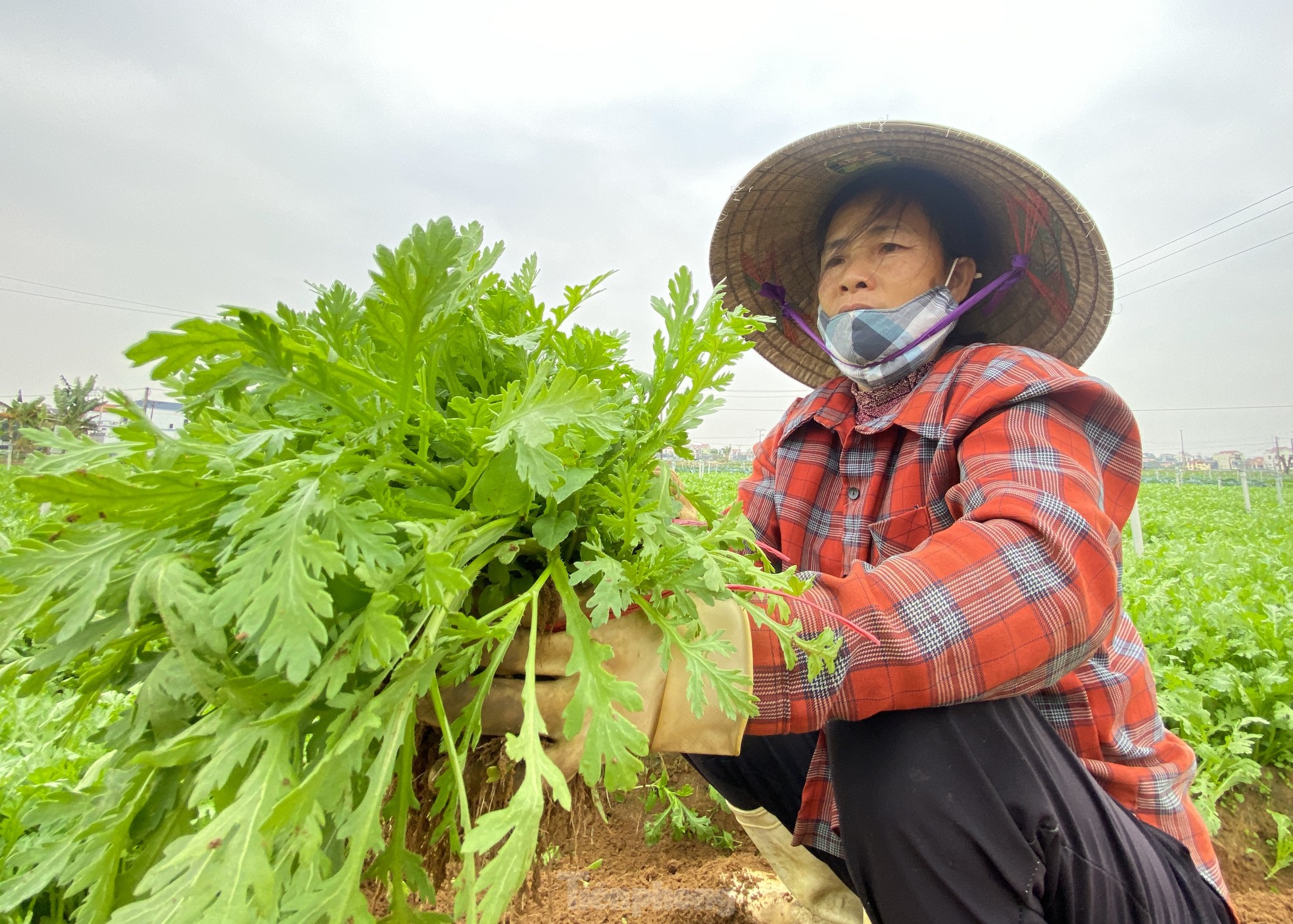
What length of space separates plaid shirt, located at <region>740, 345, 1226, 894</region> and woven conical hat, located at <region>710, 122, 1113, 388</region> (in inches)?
19.7

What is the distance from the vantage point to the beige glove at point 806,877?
5.57ft

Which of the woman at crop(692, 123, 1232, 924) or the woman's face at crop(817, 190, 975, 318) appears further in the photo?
the woman's face at crop(817, 190, 975, 318)

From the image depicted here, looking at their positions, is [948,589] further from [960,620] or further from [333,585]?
[333,585]

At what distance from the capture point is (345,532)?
2.14 feet

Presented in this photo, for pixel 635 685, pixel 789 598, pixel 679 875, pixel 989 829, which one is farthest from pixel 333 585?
pixel 679 875

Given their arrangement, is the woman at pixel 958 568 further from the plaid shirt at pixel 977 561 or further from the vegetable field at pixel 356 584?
the vegetable field at pixel 356 584

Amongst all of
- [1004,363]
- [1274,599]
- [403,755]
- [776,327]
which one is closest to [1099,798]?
[1004,363]

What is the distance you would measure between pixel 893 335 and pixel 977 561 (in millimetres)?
760

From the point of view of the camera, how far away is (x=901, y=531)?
1.56 metres

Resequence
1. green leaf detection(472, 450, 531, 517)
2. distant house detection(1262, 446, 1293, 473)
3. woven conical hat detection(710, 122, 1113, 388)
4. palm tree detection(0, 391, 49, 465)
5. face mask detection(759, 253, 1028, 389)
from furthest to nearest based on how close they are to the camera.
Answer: distant house detection(1262, 446, 1293, 473)
palm tree detection(0, 391, 49, 465)
woven conical hat detection(710, 122, 1113, 388)
face mask detection(759, 253, 1028, 389)
green leaf detection(472, 450, 531, 517)

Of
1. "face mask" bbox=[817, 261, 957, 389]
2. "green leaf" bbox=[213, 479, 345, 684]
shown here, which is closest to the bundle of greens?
"green leaf" bbox=[213, 479, 345, 684]

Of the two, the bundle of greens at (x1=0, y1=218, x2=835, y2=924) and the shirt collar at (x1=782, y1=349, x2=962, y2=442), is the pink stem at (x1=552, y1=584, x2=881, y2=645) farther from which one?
the shirt collar at (x1=782, y1=349, x2=962, y2=442)

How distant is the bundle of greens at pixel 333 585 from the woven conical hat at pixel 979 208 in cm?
125

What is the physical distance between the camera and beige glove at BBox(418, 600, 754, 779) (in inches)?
34.4
